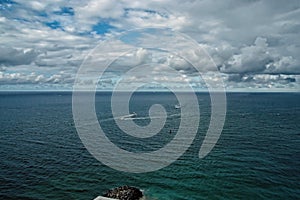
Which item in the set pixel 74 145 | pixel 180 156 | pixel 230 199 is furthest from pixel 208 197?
pixel 74 145

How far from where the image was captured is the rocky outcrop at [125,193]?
48.0 metres

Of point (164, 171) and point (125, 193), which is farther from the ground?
point (125, 193)

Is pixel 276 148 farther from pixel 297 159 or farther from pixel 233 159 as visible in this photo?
pixel 233 159

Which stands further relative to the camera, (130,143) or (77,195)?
(130,143)

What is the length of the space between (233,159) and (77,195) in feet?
137

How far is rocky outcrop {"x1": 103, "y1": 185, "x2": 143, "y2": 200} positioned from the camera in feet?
157

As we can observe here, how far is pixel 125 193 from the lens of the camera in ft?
160

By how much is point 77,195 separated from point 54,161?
23.6 meters

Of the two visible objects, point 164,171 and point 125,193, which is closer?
point 125,193

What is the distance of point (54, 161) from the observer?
70.7m

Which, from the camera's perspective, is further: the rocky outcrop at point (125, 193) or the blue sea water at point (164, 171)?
the blue sea water at point (164, 171)

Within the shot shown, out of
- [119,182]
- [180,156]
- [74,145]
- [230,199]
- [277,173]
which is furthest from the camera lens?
[74,145]

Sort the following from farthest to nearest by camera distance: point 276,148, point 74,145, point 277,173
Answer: point 74,145 < point 276,148 < point 277,173

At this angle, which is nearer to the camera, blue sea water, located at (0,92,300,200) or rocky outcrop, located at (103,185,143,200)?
rocky outcrop, located at (103,185,143,200)
